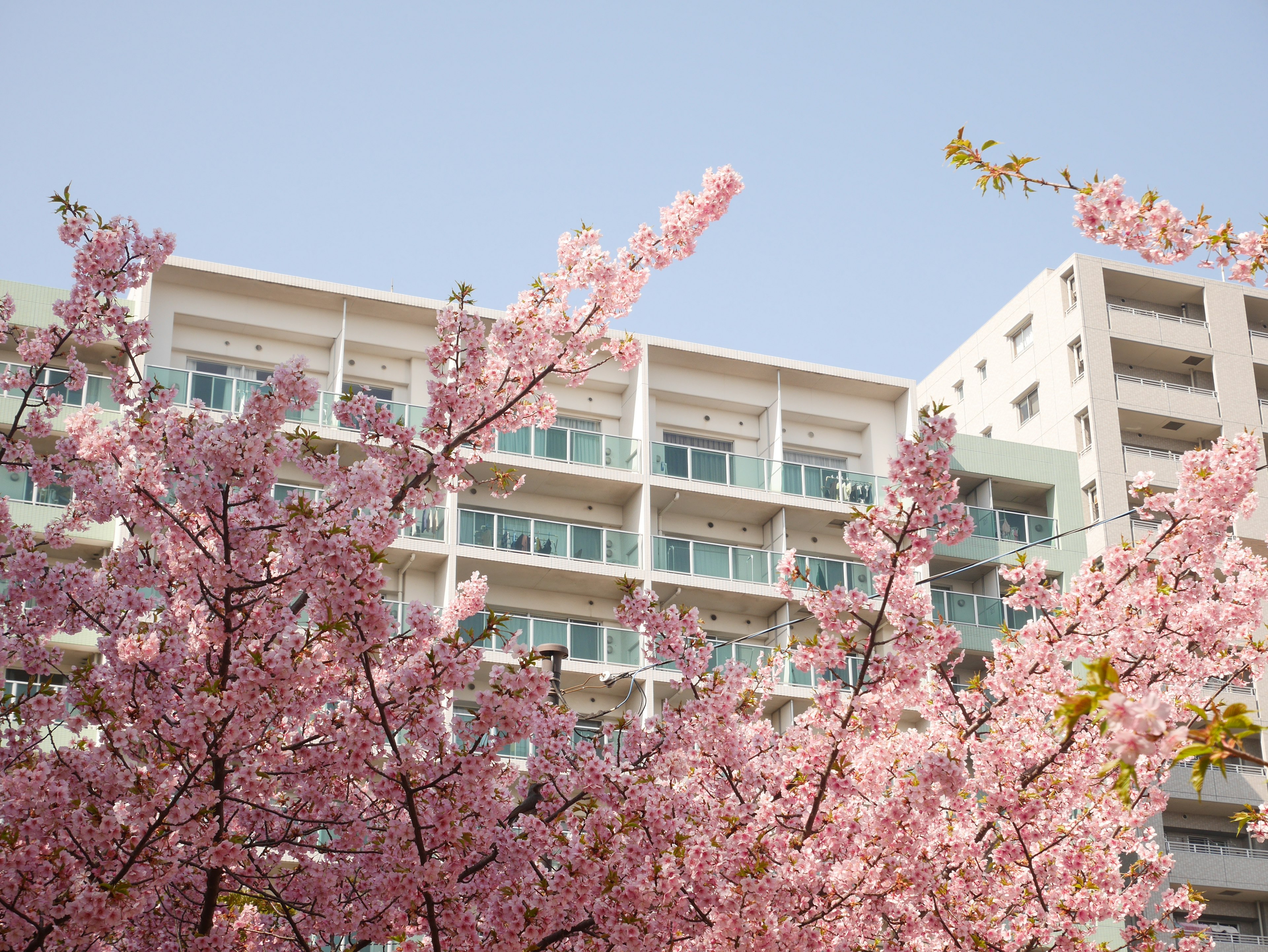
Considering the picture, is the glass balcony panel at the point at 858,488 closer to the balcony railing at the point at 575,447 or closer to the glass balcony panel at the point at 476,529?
the balcony railing at the point at 575,447

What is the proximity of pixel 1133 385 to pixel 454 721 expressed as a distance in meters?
31.2

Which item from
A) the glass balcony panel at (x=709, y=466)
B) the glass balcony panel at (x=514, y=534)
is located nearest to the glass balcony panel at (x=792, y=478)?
the glass balcony panel at (x=709, y=466)

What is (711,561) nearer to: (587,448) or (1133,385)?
(587,448)

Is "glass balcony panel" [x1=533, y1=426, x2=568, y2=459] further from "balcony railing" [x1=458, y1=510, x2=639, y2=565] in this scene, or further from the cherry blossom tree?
the cherry blossom tree

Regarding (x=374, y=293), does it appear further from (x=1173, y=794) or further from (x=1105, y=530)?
(x=1173, y=794)

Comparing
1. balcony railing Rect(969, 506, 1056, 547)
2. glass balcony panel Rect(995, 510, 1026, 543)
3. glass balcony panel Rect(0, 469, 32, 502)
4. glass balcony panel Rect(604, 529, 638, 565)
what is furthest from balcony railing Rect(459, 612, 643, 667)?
glass balcony panel Rect(995, 510, 1026, 543)

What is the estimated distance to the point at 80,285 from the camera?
322 inches

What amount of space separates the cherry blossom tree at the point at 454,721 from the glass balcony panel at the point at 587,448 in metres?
17.7

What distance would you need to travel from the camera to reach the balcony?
27.3 m

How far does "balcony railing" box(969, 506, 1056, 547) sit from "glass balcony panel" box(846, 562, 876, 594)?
3629 millimetres

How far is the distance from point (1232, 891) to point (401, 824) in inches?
1127

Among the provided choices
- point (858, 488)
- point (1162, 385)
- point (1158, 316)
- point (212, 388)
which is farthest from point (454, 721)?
point (1158, 316)

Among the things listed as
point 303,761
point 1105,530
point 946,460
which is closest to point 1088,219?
point 946,460

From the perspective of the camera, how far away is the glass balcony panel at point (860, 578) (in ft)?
91.6
